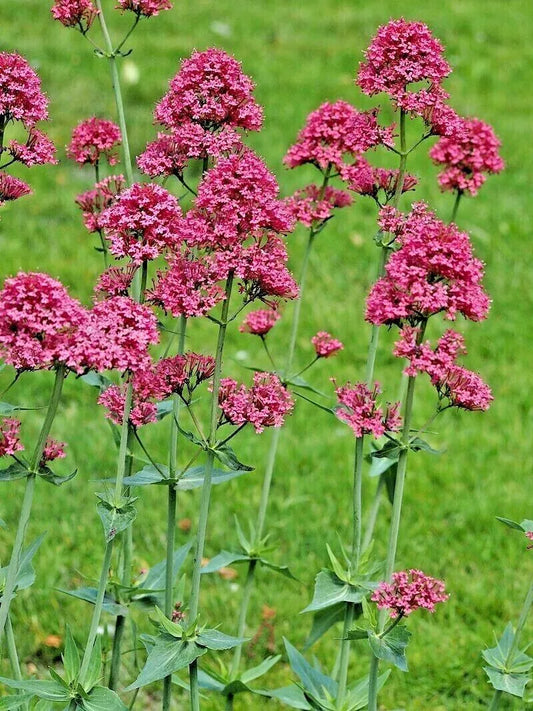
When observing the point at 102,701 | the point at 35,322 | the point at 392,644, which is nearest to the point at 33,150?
the point at 35,322

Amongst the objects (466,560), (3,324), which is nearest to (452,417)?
(466,560)

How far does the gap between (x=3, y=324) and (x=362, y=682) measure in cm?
204

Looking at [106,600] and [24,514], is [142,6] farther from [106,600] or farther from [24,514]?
[106,600]

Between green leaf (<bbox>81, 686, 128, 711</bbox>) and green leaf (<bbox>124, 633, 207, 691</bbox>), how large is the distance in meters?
0.05

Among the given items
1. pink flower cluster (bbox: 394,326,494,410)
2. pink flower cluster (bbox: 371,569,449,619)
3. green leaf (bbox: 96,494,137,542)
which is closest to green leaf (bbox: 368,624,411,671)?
pink flower cluster (bbox: 371,569,449,619)

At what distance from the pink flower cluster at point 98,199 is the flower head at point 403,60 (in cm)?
95

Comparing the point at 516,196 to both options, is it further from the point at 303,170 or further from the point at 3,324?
the point at 3,324

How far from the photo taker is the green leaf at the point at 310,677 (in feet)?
12.8

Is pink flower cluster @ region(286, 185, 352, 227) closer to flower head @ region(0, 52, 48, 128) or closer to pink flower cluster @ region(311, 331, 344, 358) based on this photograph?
pink flower cluster @ region(311, 331, 344, 358)

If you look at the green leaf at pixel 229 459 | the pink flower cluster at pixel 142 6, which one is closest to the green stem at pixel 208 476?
the green leaf at pixel 229 459

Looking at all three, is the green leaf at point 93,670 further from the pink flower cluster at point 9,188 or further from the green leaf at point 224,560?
the pink flower cluster at point 9,188

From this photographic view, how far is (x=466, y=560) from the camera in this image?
5.58m

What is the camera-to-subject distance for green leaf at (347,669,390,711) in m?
3.77

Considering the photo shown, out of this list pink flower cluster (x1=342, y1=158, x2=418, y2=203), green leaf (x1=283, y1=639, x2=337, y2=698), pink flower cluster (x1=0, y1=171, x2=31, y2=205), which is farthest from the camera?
green leaf (x1=283, y1=639, x2=337, y2=698)
